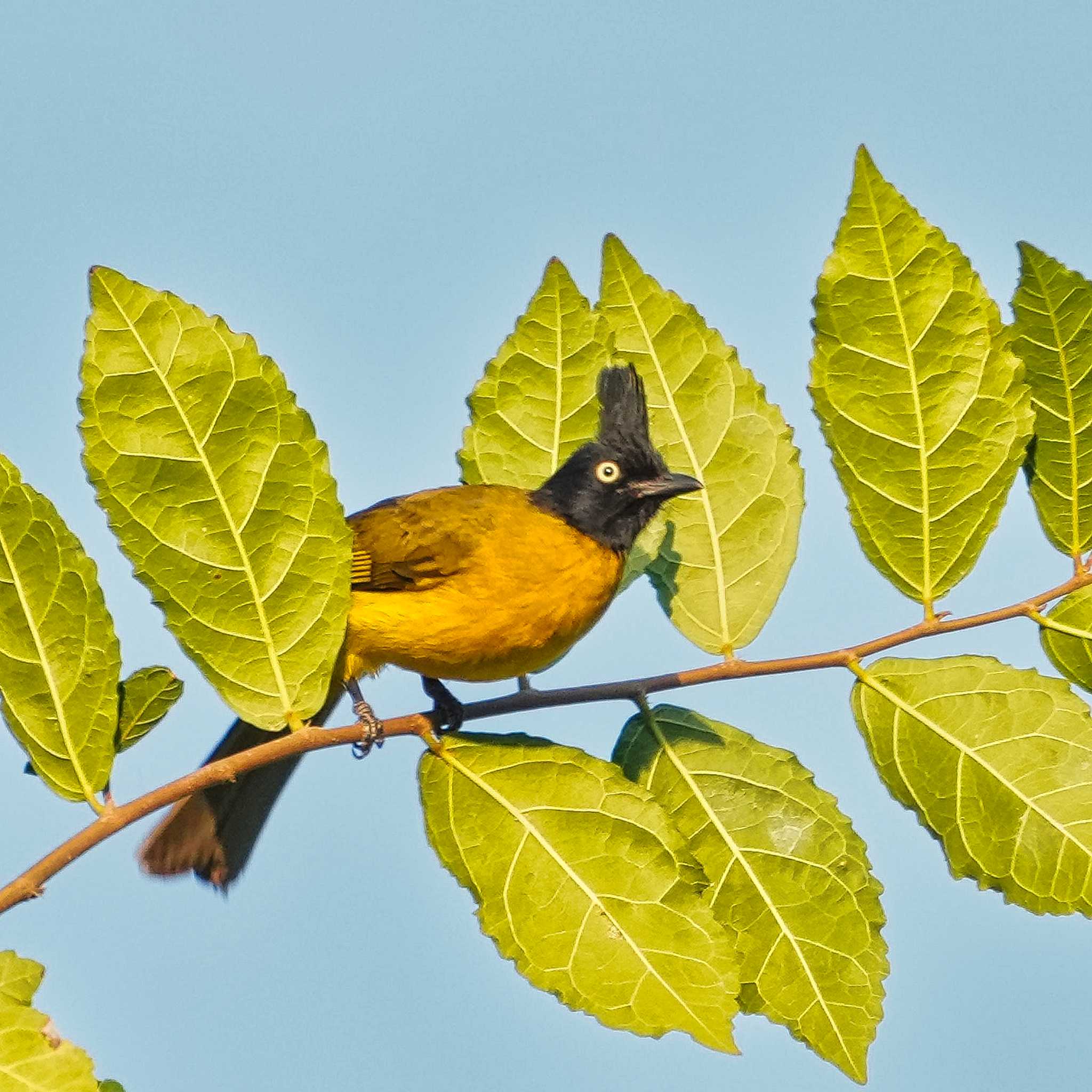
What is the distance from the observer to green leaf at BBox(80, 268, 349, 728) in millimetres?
2471

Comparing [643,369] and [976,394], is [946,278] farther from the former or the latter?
[643,369]

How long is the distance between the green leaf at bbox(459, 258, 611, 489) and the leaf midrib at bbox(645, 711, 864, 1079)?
0.69 meters

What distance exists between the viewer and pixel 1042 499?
297 cm

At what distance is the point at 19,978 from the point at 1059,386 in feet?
7.53

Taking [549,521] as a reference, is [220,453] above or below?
below

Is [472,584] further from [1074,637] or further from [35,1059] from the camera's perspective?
[35,1059]

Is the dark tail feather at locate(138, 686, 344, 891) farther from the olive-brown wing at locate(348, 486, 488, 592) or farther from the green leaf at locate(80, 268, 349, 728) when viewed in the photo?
the green leaf at locate(80, 268, 349, 728)

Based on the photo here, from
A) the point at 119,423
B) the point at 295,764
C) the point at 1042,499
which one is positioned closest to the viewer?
the point at 119,423

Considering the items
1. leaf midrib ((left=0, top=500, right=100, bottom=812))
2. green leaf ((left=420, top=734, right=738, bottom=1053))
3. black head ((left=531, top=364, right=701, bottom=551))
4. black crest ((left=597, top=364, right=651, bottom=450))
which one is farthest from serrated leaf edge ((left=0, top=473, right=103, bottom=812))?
black crest ((left=597, top=364, right=651, bottom=450))

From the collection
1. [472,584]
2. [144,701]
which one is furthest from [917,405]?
[144,701]

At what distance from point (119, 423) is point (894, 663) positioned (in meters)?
1.60

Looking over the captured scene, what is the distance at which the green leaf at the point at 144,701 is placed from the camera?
262cm

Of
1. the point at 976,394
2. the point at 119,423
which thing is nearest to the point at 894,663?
the point at 976,394

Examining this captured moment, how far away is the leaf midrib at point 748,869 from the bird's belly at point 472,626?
0.85 metres
